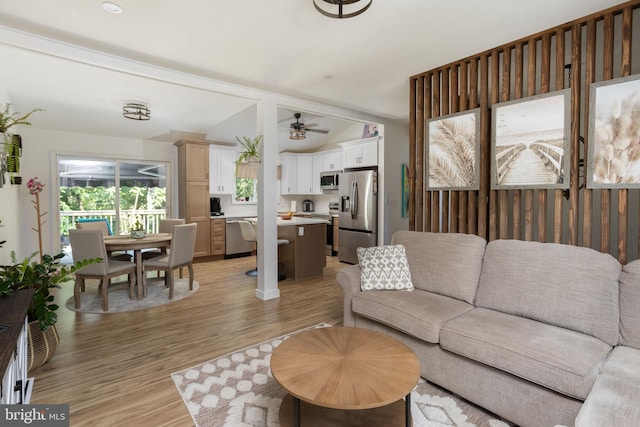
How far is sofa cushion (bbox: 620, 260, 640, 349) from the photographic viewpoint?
172 centimetres

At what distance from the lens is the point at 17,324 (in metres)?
1.39

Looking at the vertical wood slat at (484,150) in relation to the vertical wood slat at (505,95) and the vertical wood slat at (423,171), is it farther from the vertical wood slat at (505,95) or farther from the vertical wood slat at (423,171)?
the vertical wood slat at (423,171)

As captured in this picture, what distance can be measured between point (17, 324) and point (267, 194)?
2.67 m

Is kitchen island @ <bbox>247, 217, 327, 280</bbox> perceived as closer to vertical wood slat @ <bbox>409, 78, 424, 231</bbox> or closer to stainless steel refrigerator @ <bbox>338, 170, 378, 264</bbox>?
stainless steel refrigerator @ <bbox>338, 170, 378, 264</bbox>

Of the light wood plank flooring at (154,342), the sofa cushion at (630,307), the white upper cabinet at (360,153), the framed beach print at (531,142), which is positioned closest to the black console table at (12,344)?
the light wood plank flooring at (154,342)

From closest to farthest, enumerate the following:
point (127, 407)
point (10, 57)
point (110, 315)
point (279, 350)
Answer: point (279, 350) < point (127, 407) < point (10, 57) < point (110, 315)

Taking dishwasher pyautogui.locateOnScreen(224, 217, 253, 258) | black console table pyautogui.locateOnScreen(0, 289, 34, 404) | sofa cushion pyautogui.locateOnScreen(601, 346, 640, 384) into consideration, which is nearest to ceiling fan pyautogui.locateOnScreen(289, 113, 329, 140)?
dishwasher pyautogui.locateOnScreen(224, 217, 253, 258)

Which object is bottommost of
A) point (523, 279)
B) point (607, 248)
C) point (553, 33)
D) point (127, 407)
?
point (127, 407)

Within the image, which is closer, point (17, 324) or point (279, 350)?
point (17, 324)

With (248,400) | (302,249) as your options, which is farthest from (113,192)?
(248,400)

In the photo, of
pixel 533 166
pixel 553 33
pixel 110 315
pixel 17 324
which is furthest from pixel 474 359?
pixel 110 315

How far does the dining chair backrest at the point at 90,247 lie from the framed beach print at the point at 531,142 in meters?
3.99

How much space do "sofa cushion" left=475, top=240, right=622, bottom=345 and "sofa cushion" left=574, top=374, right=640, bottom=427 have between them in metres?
0.53

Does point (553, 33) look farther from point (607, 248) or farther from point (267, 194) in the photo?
point (267, 194)
